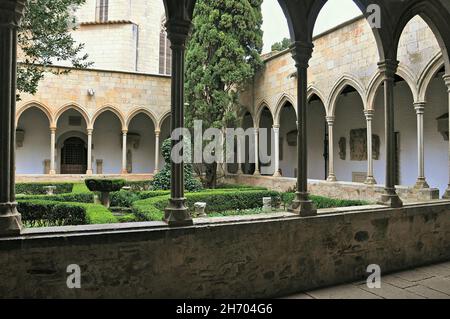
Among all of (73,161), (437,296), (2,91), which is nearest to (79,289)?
(2,91)

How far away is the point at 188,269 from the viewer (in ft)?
9.50

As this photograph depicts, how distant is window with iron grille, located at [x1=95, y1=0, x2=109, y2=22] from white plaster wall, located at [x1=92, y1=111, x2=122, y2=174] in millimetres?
9053

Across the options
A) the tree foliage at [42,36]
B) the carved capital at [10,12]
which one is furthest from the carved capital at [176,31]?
the tree foliage at [42,36]

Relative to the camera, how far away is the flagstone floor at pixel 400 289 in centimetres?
328

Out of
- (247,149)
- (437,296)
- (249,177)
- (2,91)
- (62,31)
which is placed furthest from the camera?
(247,149)

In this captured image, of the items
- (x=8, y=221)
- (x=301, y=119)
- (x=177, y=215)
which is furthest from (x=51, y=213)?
(x=301, y=119)

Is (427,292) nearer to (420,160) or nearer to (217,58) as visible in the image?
(420,160)

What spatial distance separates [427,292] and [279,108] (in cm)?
910

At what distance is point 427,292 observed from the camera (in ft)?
11.1

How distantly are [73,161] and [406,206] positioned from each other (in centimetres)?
1460

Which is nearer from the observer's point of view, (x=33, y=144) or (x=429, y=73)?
(x=429, y=73)

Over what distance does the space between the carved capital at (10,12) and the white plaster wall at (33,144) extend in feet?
45.0

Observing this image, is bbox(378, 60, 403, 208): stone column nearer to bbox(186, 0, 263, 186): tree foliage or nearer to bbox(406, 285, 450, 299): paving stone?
bbox(406, 285, 450, 299): paving stone
